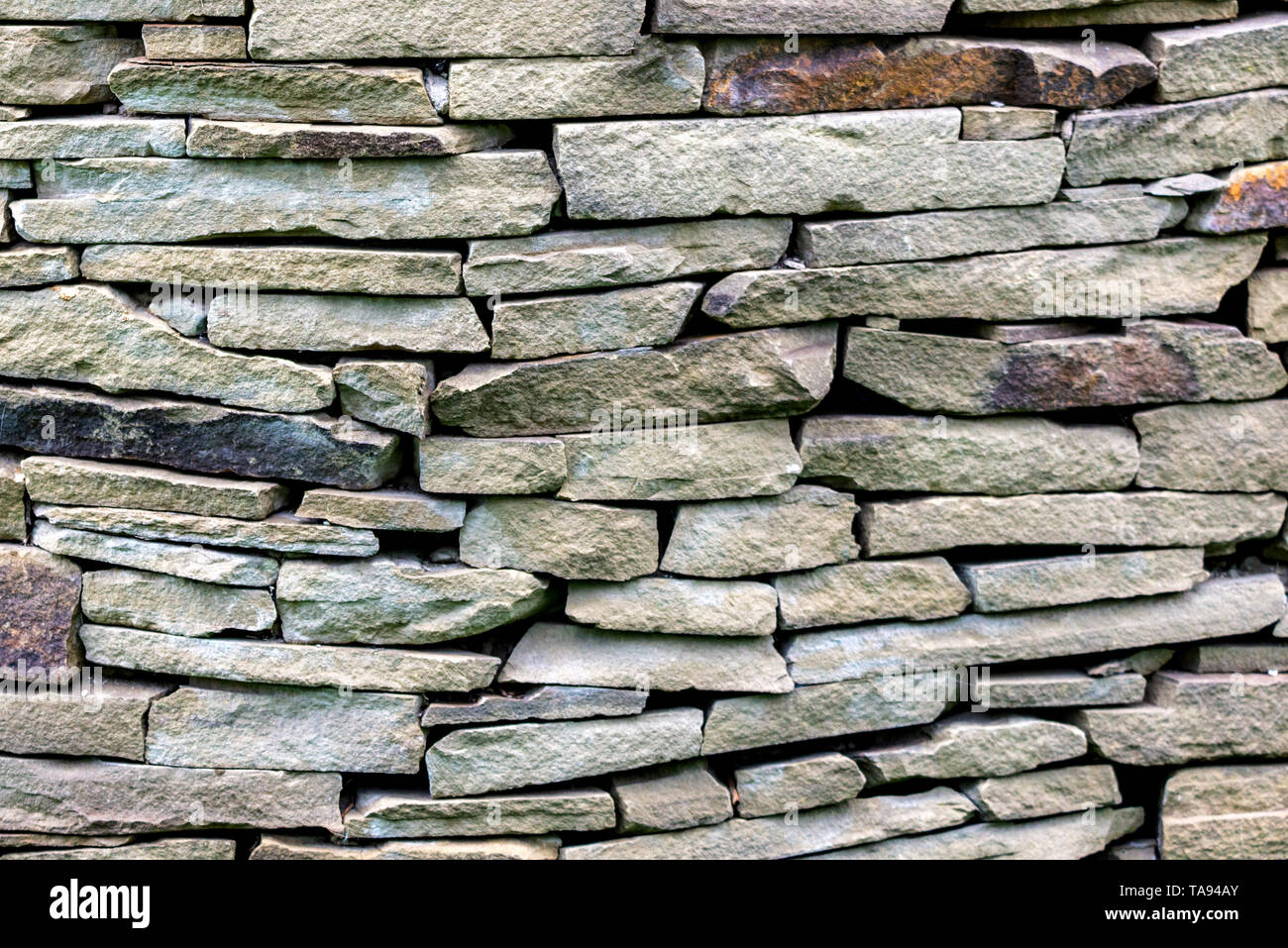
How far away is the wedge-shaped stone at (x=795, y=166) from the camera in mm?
2789

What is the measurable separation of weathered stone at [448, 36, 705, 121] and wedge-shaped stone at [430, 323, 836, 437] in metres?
0.59

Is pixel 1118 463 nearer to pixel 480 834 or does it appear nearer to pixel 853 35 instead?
pixel 853 35

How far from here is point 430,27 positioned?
105 inches

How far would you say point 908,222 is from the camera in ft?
9.60

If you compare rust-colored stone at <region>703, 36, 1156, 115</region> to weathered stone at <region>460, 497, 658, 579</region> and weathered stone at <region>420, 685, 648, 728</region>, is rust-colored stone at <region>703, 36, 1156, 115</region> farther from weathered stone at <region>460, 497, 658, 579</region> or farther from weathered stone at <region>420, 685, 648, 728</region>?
weathered stone at <region>420, 685, 648, 728</region>

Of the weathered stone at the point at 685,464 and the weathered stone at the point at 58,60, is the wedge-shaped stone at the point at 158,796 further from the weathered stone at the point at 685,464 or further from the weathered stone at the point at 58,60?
the weathered stone at the point at 58,60

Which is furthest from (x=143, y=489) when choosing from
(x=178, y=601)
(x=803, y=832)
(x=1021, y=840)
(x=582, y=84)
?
(x=1021, y=840)

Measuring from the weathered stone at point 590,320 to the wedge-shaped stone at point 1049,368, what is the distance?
50 centimetres

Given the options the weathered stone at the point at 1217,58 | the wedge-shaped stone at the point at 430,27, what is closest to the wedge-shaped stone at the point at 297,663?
the wedge-shaped stone at the point at 430,27

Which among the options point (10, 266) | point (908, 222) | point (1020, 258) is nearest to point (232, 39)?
point (10, 266)

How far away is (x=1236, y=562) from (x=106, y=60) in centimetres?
334

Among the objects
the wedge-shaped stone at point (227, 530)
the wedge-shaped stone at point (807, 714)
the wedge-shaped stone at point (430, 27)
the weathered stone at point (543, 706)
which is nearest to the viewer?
the wedge-shaped stone at point (430, 27)

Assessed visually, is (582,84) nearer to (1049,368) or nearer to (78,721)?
(1049,368)

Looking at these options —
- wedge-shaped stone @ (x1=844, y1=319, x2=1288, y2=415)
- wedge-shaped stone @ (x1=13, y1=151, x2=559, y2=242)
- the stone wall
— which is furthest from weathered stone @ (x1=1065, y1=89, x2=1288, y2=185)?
wedge-shaped stone @ (x1=13, y1=151, x2=559, y2=242)
